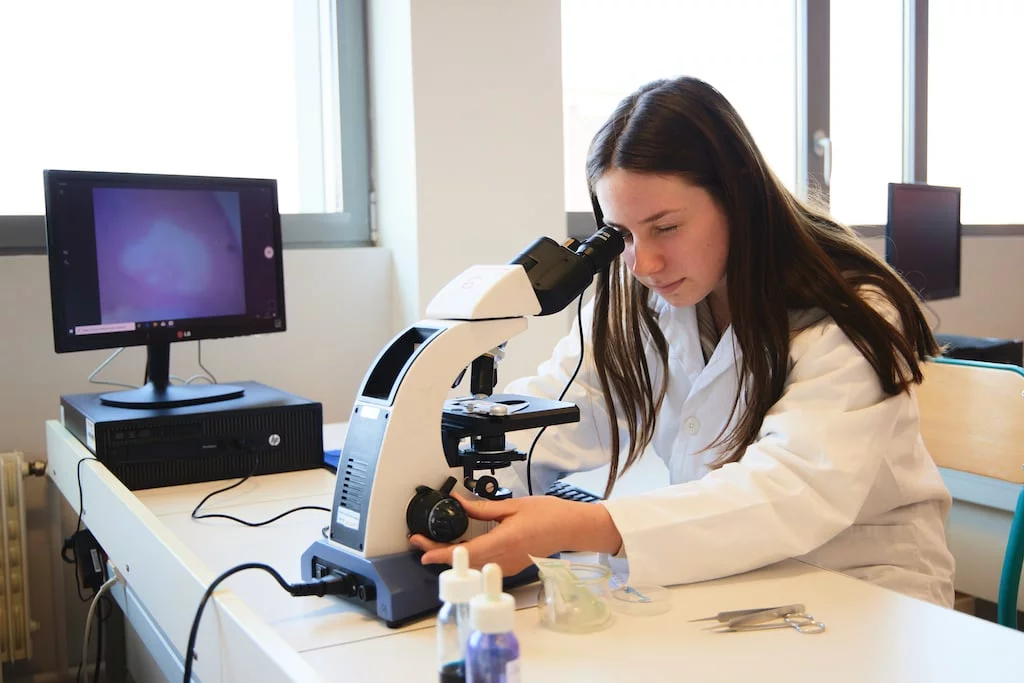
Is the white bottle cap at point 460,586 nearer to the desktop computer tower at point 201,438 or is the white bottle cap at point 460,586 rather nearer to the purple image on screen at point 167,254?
the desktop computer tower at point 201,438

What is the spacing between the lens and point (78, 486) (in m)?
1.46

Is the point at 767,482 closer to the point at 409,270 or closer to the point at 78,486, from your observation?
the point at 78,486

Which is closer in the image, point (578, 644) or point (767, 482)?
point (578, 644)

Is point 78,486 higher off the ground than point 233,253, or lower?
lower

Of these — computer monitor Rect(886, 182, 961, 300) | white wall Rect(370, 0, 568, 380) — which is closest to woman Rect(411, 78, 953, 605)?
white wall Rect(370, 0, 568, 380)

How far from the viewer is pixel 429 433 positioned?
915 millimetres

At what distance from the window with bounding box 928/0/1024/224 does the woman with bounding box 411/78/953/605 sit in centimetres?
285

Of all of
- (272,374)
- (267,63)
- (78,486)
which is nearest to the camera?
(78,486)

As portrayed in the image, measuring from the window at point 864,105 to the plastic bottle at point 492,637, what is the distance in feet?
10.0

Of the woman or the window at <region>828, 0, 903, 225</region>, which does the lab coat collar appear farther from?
the window at <region>828, 0, 903, 225</region>

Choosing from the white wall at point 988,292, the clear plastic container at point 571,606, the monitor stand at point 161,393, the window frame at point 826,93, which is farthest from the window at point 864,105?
the clear plastic container at point 571,606

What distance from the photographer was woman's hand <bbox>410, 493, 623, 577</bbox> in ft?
2.89

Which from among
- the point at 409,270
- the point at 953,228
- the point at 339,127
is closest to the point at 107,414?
the point at 409,270

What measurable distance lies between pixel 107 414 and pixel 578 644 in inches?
38.0
